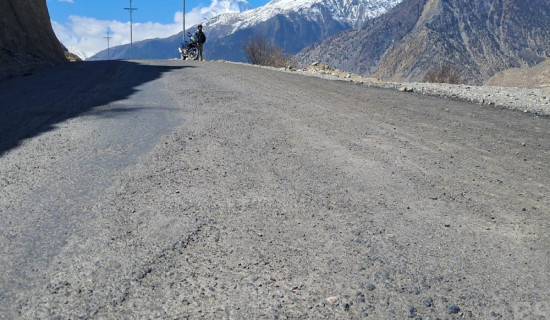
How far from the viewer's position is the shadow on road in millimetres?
5609

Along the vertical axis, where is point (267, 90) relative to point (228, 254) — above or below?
above

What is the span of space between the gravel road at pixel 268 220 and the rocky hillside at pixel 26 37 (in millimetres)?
12799

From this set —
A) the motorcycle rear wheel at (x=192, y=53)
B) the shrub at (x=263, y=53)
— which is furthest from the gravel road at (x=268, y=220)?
the shrub at (x=263, y=53)

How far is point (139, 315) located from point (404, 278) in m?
1.35

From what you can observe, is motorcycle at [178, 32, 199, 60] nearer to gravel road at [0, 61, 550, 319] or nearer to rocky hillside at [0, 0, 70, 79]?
rocky hillside at [0, 0, 70, 79]

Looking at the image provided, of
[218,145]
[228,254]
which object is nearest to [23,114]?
[218,145]

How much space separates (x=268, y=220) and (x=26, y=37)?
21.7 m

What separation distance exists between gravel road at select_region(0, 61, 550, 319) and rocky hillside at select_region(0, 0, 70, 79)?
12799 millimetres

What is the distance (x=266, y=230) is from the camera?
9.50ft

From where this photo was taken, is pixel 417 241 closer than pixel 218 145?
Yes

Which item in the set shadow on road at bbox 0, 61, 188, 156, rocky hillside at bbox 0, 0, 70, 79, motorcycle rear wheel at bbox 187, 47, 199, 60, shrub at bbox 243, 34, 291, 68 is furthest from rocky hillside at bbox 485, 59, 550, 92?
shadow on road at bbox 0, 61, 188, 156

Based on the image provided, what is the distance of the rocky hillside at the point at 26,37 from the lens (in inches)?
671

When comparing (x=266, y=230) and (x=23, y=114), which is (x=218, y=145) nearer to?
(x=266, y=230)

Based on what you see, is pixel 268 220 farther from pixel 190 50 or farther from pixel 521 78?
pixel 521 78
